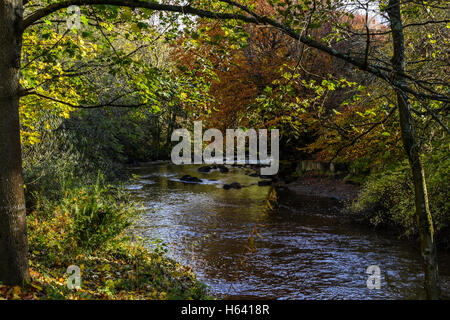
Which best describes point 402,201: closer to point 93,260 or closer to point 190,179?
point 93,260

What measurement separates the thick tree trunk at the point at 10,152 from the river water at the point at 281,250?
104 inches

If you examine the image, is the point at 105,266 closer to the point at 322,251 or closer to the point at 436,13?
the point at 322,251

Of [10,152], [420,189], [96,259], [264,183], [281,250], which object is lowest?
[281,250]

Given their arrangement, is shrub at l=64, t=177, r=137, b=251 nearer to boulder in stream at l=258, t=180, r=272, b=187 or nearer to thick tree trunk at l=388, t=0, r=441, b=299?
thick tree trunk at l=388, t=0, r=441, b=299

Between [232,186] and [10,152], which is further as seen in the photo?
[232,186]

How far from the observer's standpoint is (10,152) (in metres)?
3.96

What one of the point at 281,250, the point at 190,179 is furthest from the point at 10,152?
the point at 190,179

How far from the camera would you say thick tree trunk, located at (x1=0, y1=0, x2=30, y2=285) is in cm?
392

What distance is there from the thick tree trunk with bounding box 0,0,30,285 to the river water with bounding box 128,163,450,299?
265cm

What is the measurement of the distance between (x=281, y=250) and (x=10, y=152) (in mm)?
7407

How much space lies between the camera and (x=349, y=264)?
8539 millimetres

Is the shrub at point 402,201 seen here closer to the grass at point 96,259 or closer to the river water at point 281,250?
the river water at point 281,250

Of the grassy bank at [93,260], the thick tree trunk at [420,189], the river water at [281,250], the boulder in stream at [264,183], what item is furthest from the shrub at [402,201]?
the boulder in stream at [264,183]
